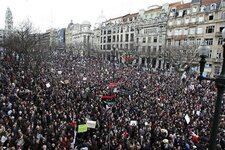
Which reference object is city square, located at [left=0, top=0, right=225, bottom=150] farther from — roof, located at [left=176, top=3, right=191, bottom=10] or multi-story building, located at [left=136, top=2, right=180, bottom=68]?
multi-story building, located at [left=136, top=2, right=180, bottom=68]

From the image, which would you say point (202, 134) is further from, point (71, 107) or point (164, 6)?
point (164, 6)

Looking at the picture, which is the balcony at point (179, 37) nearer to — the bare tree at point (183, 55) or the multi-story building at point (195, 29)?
the multi-story building at point (195, 29)

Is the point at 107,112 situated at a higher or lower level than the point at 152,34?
lower

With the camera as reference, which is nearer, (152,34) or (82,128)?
(82,128)

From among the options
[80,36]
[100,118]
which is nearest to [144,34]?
[80,36]

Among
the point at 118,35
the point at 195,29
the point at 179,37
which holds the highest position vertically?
the point at 118,35

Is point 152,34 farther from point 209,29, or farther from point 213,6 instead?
point 213,6

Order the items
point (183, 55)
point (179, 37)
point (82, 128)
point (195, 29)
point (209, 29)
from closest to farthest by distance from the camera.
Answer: point (82, 128) → point (183, 55) → point (209, 29) → point (195, 29) → point (179, 37)

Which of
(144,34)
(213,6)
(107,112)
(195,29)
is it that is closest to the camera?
(107,112)

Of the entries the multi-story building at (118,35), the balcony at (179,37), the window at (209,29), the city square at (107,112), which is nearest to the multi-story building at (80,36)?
the multi-story building at (118,35)
